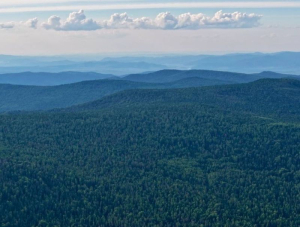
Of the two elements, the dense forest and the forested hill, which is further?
the forested hill

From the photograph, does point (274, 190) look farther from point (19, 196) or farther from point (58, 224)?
point (19, 196)

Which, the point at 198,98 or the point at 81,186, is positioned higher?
the point at 198,98

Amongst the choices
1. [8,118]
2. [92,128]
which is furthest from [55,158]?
[8,118]

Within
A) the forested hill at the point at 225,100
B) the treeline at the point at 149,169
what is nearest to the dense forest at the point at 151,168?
the treeline at the point at 149,169

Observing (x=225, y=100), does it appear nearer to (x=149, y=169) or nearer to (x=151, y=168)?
(x=151, y=168)

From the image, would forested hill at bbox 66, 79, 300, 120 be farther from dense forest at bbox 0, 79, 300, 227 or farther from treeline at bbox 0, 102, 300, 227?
treeline at bbox 0, 102, 300, 227

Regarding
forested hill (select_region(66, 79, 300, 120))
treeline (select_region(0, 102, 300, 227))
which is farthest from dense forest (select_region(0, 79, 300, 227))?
forested hill (select_region(66, 79, 300, 120))

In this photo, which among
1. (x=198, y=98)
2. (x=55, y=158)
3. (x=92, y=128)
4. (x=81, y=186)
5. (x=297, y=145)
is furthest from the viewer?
(x=198, y=98)

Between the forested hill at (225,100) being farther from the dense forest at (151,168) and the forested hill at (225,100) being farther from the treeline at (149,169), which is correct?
the treeline at (149,169)
